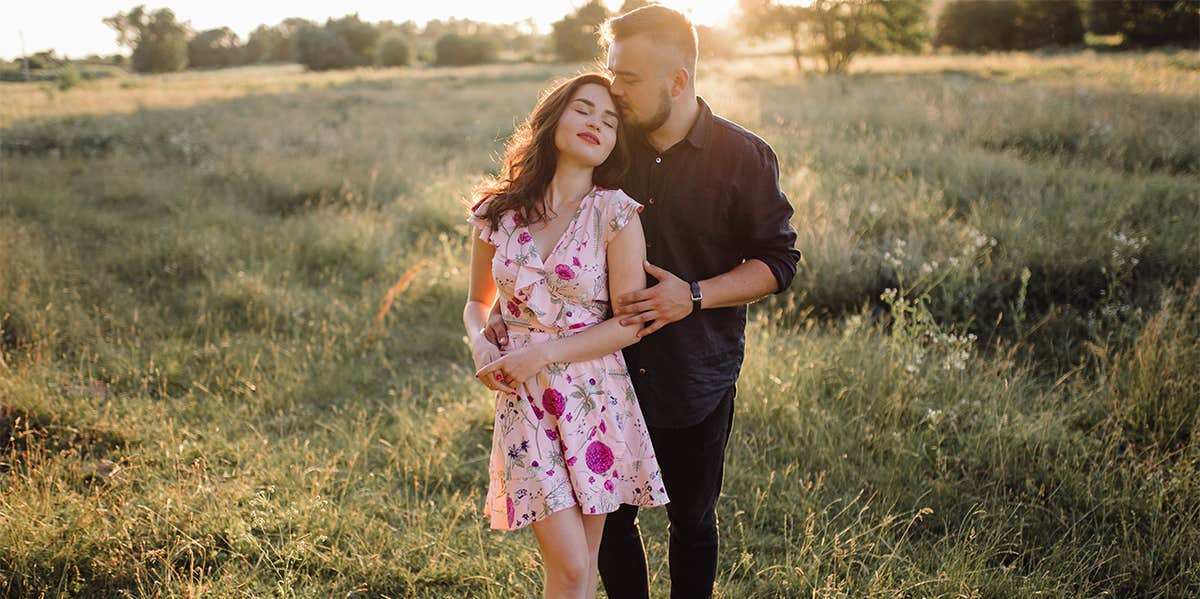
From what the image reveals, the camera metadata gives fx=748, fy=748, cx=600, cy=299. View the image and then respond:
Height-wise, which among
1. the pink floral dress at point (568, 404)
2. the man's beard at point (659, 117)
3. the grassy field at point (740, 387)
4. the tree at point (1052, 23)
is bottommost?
the grassy field at point (740, 387)

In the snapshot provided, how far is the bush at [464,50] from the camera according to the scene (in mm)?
54094

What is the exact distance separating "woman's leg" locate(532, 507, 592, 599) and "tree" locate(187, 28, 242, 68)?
6961cm

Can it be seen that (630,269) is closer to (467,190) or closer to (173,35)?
(467,190)

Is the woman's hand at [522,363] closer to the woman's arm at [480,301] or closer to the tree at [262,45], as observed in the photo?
the woman's arm at [480,301]

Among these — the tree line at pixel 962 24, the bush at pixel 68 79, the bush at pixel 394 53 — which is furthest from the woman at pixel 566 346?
the bush at pixel 394 53

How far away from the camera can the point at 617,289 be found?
7.13 feet

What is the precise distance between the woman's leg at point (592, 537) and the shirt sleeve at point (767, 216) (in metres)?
0.88

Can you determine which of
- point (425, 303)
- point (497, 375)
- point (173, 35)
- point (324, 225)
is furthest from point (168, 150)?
point (173, 35)

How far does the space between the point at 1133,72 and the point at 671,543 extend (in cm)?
1824

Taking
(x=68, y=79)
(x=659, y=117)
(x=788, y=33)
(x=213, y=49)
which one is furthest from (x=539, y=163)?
(x=213, y=49)

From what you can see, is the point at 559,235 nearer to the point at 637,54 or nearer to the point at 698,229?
the point at 698,229

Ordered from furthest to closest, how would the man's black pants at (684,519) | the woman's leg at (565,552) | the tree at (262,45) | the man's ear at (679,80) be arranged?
the tree at (262,45)
the man's black pants at (684,519)
the man's ear at (679,80)
the woman's leg at (565,552)

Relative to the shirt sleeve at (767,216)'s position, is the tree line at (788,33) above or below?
above

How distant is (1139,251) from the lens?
18.8ft
